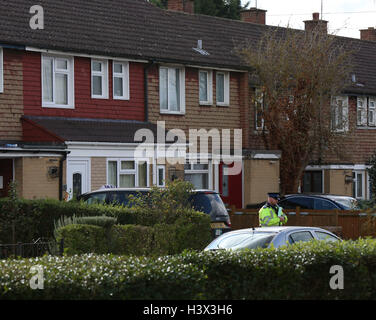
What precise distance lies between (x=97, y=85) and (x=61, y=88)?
1533 millimetres

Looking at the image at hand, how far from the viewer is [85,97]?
30.7 m

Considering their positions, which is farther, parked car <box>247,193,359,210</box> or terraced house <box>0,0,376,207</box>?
parked car <box>247,193,359,210</box>

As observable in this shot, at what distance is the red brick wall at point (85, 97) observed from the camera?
28969 mm

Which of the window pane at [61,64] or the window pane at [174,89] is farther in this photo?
the window pane at [174,89]

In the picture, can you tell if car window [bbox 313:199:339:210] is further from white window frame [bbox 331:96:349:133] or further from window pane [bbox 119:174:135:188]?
white window frame [bbox 331:96:349:133]

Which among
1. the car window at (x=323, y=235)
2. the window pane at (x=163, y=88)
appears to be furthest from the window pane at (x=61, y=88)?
the car window at (x=323, y=235)

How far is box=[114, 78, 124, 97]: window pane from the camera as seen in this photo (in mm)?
31859

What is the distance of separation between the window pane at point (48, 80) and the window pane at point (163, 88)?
5.04m

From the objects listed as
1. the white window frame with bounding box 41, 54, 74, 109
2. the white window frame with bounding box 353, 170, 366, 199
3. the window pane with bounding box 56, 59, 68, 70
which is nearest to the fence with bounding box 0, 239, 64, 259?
the white window frame with bounding box 41, 54, 74, 109

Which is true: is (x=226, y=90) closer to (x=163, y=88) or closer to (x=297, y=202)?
(x=163, y=88)

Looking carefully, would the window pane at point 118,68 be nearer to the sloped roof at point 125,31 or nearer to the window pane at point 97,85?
the sloped roof at point 125,31

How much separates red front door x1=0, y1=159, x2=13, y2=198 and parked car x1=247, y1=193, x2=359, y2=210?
30.4 ft

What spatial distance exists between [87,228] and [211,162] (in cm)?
1695

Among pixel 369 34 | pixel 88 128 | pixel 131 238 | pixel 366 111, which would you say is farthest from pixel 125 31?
pixel 369 34
